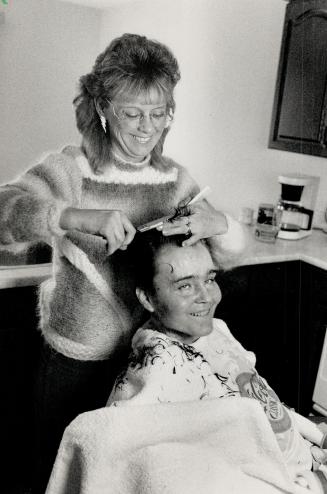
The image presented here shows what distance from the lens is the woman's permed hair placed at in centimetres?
112

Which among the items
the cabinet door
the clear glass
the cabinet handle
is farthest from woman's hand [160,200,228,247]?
the cabinet handle

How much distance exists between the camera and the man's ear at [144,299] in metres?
1.24

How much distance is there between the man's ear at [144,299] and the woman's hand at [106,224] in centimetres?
20

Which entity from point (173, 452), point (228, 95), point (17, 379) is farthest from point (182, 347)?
point (228, 95)

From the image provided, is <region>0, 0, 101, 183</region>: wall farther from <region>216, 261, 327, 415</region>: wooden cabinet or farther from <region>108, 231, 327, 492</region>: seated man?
<region>108, 231, 327, 492</region>: seated man

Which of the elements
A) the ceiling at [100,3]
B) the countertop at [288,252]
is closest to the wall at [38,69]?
the ceiling at [100,3]

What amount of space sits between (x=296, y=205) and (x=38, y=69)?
3.24 m

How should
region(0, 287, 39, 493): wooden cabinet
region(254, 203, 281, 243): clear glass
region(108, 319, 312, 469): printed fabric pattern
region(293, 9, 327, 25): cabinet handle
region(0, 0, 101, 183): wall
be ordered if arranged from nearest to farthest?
region(108, 319, 312, 469): printed fabric pattern
region(0, 287, 39, 493): wooden cabinet
region(293, 9, 327, 25): cabinet handle
region(254, 203, 281, 243): clear glass
region(0, 0, 101, 183): wall

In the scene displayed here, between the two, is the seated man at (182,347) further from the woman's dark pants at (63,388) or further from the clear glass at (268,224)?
the clear glass at (268,224)

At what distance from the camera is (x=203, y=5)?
132 inches

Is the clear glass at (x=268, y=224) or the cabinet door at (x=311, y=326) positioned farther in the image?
the clear glass at (x=268, y=224)

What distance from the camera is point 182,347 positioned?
3.96 ft

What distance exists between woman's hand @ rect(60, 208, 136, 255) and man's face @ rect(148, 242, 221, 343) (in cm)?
16

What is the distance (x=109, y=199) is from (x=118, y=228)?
22cm
